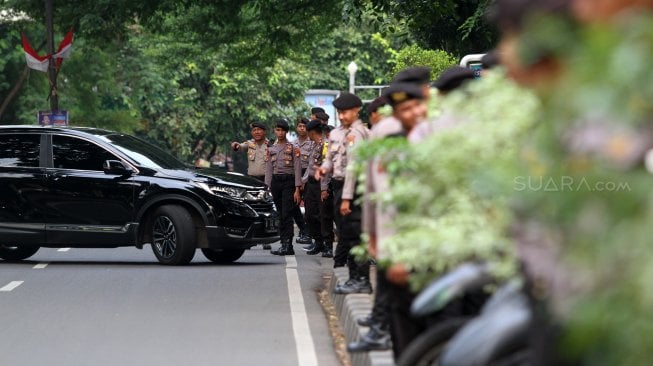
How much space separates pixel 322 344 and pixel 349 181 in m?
1.29

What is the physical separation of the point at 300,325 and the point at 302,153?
8.41m

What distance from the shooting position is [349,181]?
1120cm

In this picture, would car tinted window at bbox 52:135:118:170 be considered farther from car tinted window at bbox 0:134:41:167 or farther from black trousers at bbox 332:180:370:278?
black trousers at bbox 332:180:370:278

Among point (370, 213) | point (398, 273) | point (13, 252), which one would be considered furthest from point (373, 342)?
point (13, 252)

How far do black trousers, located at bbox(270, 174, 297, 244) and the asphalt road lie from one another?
0.84 meters

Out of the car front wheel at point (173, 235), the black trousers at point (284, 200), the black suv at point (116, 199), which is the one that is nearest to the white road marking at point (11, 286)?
the black suv at point (116, 199)

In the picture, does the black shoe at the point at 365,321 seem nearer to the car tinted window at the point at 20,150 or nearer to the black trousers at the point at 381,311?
the black trousers at the point at 381,311

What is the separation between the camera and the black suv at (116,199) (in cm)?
1744

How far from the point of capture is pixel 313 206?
63.6 ft

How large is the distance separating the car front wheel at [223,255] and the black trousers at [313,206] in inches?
51.7

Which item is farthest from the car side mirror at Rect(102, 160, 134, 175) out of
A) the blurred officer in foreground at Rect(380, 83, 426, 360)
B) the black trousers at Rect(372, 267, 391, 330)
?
the blurred officer in foreground at Rect(380, 83, 426, 360)

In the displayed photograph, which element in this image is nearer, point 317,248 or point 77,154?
point 77,154

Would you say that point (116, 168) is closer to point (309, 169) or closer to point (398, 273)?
point (309, 169)

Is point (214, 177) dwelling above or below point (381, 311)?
above
